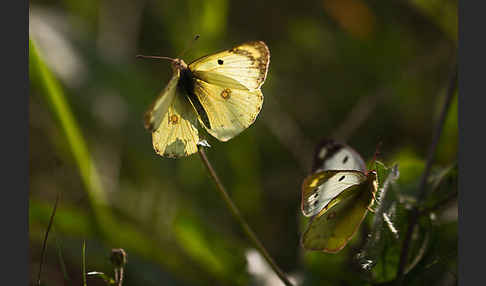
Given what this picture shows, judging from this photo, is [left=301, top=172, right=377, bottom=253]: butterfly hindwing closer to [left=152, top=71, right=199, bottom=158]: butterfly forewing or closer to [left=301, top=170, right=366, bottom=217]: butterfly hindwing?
[left=301, top=170, right=366, bottom=217]: butterfly hindwing

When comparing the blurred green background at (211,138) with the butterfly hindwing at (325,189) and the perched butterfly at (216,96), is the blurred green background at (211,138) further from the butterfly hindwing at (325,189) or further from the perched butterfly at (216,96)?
the perched butterfly at (216,96)

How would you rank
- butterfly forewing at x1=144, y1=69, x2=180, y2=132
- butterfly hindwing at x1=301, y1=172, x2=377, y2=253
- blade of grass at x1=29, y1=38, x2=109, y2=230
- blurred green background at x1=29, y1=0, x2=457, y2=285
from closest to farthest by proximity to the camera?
butterfly forewing at x1=144, y1=69, x2=180, y2=132, butterfly hindwing at x1=301, y1=172, x2=377, y2=253, blade of grass at x1=29, y1=38, x2=109, y2=230, blurred green background at x1=29, y1=0, x2=457, y2=285

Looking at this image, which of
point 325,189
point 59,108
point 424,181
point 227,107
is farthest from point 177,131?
point 59,108

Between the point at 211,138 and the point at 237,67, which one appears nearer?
the point at 237,67

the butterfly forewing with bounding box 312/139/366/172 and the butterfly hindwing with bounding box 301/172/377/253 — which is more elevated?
the butterfly forewing with bounding box 312/139/366/172

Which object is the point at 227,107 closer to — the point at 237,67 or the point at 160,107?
the point at 237,67

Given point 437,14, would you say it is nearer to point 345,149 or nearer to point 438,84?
point 438,84

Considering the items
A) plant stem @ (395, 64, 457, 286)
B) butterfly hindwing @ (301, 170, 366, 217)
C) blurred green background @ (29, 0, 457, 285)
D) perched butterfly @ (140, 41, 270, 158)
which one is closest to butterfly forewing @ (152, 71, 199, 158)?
perched butterfly @ (140, 41, 270, 158)

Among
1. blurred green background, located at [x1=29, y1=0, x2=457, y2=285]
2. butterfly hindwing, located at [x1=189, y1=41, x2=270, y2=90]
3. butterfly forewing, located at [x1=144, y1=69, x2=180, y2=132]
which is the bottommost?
blurred green background, located at [x1=29, y1=0, x2=457, y2=285]

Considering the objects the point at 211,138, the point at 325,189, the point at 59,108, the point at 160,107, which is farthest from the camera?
the point at 211,138
